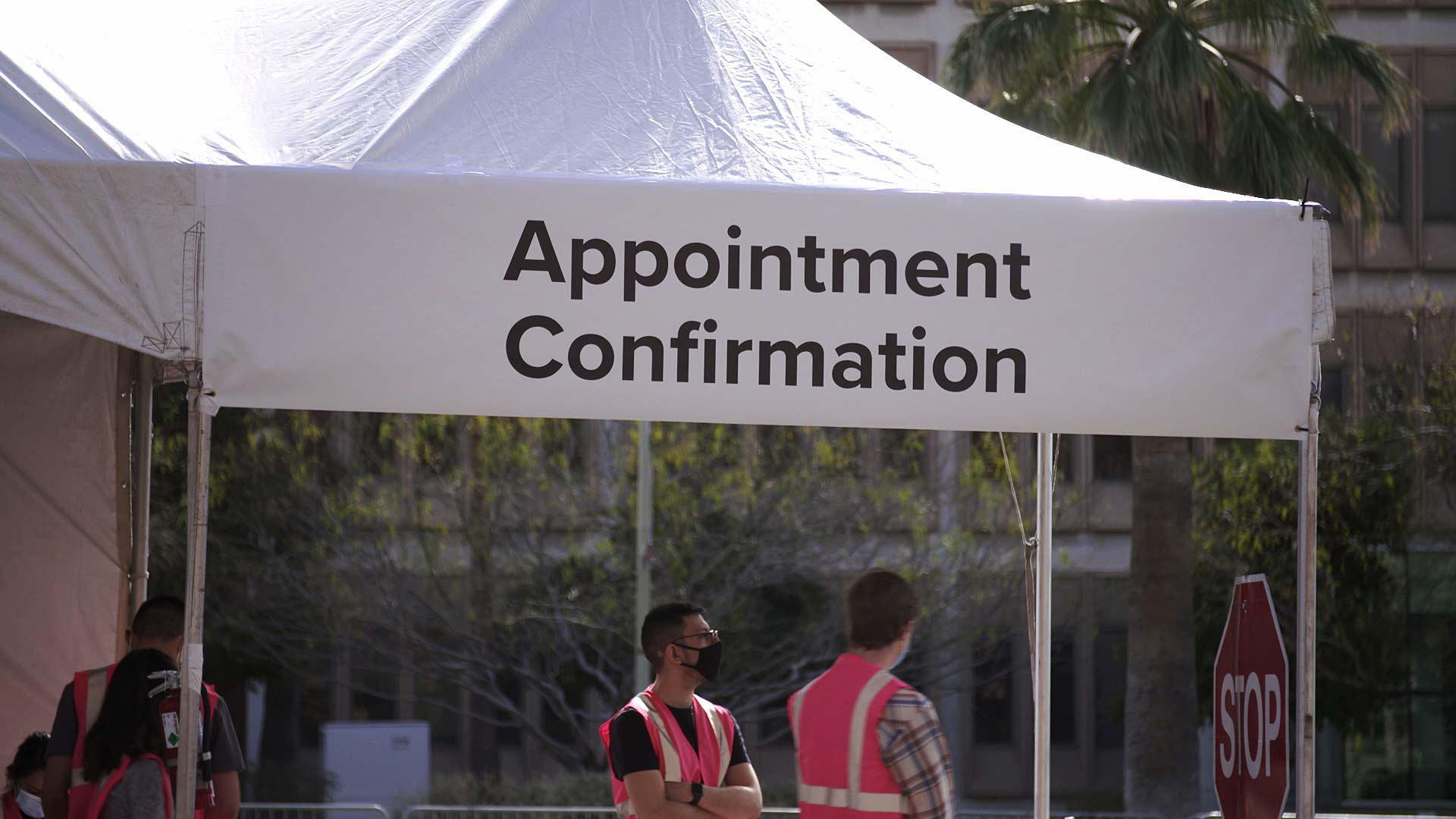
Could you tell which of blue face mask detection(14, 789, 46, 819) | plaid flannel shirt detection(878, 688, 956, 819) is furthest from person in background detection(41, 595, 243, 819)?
plaid flannel shirt detection(878, 688, 956, 819)

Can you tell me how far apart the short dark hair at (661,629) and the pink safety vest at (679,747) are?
0.34 ft

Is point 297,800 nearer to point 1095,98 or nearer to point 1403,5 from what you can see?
point 1095,98

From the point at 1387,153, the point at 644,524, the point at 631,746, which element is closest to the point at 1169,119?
the point at 644,524

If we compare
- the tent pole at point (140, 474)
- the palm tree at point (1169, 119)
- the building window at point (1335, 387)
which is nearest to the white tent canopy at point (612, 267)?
the tent pole at point (140, 474)

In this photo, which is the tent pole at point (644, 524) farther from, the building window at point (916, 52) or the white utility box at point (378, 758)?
the building window at point (916, 52)

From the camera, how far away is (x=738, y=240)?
163 inches

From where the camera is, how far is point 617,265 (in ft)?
13.4

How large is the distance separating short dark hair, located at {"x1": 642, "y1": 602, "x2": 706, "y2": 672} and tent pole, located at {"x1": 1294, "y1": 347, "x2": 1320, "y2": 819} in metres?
1.59

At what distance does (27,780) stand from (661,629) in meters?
2.62

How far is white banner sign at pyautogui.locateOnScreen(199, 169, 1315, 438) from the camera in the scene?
399 centimetres

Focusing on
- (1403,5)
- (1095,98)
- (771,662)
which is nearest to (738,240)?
(1095,98)

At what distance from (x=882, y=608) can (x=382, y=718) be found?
28.4 m

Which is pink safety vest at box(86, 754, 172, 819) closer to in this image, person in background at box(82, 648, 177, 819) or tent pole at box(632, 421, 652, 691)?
person in background at box(82, 648, 177, 819)

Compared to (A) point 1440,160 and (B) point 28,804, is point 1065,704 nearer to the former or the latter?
(A) point 1440,160
